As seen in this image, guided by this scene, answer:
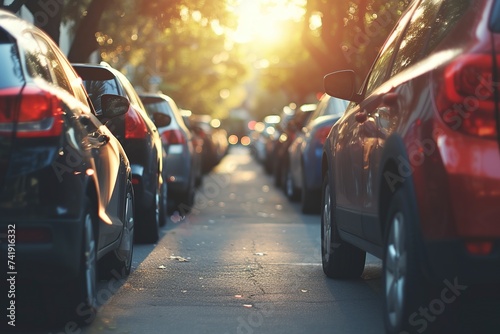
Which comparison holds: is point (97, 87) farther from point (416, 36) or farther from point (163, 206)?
point (416, 36)

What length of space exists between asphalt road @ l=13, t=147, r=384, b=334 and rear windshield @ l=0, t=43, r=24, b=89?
1.44 m

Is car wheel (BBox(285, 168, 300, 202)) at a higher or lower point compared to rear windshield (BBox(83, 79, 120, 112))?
lower

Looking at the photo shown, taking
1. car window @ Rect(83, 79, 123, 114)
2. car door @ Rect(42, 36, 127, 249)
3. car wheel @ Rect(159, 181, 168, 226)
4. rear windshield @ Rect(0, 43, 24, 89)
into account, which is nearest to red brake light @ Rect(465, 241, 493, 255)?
car door @ Rect(42, 36, 127, 249)

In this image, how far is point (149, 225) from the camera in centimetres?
1167

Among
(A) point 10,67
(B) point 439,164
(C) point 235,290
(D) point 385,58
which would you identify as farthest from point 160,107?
(B) point 439,164

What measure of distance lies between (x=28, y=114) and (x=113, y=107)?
2.30 m

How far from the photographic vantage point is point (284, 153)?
2184 cm

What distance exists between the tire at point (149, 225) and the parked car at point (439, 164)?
16.3ft

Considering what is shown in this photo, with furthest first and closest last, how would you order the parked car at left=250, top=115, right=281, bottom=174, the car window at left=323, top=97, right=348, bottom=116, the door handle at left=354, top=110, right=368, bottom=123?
the parked car at left=250, top=115, right=281, bottom=174 < the car window at left=323, top=97, right=348, bottom=116 < the door handle at left=354, top=110, right=368, bottom=123

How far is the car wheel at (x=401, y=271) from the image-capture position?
565 cm

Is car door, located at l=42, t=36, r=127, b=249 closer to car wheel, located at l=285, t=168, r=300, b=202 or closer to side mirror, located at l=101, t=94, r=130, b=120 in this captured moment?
side mirror, located at l=101, t=94, r=130, b=120

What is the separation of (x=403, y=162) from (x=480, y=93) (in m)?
0.63

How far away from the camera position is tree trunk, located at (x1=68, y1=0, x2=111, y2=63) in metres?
19.7

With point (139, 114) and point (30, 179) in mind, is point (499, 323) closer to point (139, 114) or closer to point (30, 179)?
point (30, 179)
